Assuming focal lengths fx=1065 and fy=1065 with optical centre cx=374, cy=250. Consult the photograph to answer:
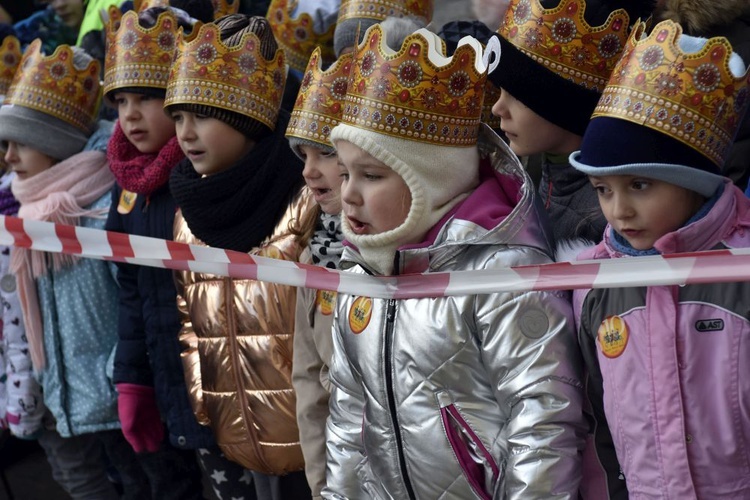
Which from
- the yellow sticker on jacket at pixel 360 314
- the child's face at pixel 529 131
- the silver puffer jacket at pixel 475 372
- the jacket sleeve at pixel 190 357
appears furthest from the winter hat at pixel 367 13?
the yellow sticker on jacket at pixel 360 314

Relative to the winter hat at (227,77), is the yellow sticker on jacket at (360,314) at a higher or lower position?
lower

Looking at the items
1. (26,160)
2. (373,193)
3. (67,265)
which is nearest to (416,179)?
(373,193)

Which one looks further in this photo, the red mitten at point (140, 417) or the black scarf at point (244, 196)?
the red mitten at point (140, 417)

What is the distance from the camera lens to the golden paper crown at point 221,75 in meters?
3.91

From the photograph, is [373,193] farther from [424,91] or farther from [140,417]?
[140,417]

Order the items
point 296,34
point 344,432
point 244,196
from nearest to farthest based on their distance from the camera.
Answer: point 344,432 < point 244,196 < point 296,34

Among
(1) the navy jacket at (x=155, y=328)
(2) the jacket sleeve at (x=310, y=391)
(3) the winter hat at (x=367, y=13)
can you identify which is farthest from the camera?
(3) the winter hat at (x=367, y=13)

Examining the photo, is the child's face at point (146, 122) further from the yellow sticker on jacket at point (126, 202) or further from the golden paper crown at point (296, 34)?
the golden paper crown at point (296, 34)

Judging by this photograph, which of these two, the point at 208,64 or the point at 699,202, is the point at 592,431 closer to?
the point at 699,202

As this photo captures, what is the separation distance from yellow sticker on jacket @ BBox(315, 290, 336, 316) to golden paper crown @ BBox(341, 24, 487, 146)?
2.39ft

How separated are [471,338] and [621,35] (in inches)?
44.5

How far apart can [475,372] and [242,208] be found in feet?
4.57

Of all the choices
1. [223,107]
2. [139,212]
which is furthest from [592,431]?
[139,212]

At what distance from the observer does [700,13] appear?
3008 mm
